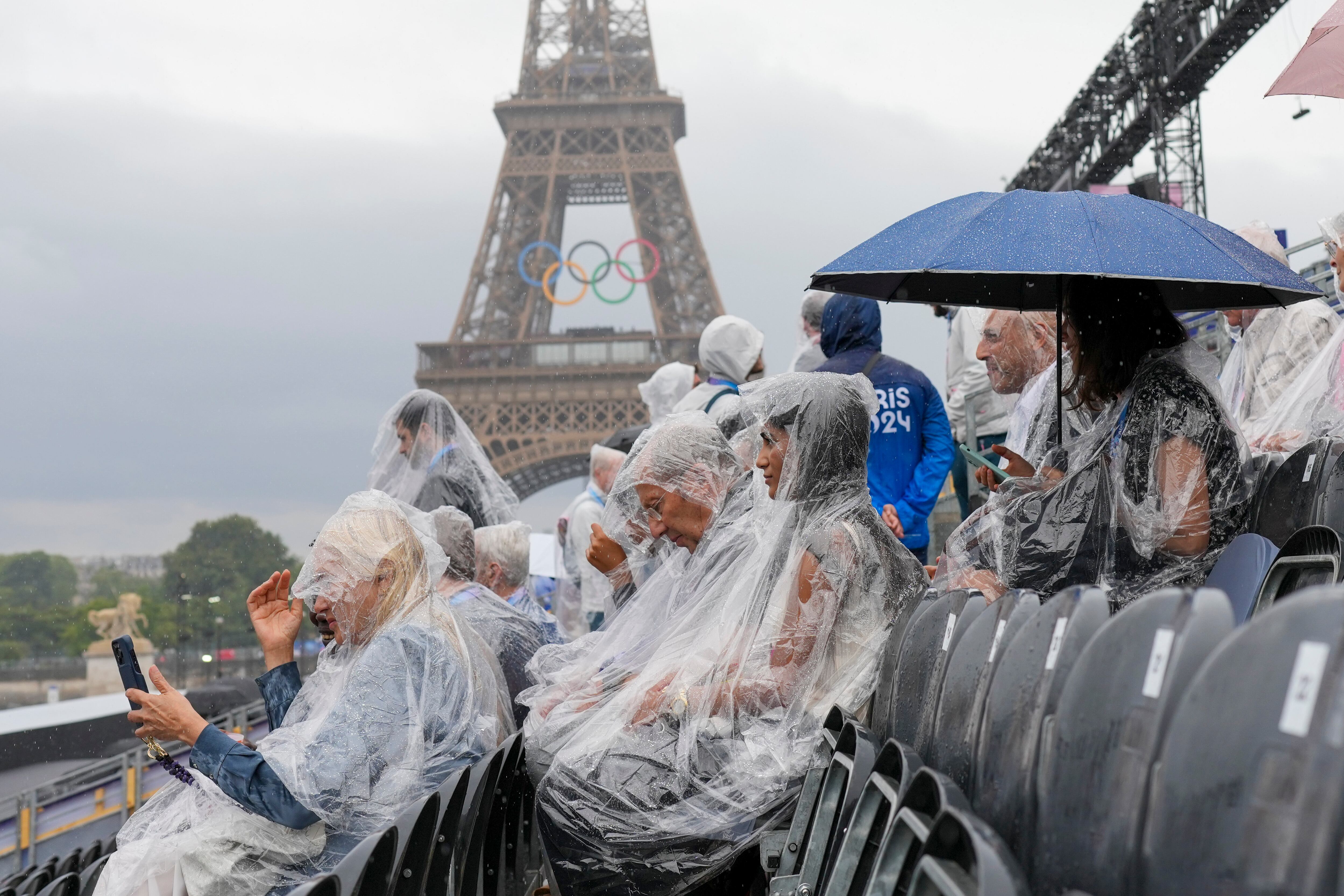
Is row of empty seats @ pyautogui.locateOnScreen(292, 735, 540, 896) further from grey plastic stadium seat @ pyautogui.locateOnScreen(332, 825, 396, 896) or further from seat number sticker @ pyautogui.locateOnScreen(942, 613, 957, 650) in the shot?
seat number sticker @ pyautogui.locateOnScreen(942, 613, 957, 650)

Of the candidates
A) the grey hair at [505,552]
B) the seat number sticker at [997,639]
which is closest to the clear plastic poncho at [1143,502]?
the seat number sticker at [997,639]

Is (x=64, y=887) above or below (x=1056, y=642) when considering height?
below

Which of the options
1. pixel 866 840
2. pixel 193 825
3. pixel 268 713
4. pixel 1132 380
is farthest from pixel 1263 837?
pixel 268 713

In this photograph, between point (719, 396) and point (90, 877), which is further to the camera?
point (719, 396)

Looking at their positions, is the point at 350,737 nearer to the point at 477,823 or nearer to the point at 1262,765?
the point at 477,823

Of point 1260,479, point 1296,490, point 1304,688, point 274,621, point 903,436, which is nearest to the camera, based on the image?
point 1304,688

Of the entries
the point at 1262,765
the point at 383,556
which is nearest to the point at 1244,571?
the point at 1262,765

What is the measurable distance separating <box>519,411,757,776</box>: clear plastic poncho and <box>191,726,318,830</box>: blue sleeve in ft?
1.97

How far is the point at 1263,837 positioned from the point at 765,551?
5.83ft

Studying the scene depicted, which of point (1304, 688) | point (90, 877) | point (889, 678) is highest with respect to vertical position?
point (1304, 688)

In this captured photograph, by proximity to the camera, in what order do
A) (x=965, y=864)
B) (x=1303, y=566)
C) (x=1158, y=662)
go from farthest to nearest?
(x=1303, y=566)
(x=965, y=864)
(x=1158, y=662)

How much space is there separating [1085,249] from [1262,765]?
186 cm

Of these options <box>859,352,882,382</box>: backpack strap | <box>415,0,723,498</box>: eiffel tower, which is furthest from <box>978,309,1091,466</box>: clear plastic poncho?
<box>415,0,723,498</box>: eiffel tower

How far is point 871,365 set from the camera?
3.81 metres
